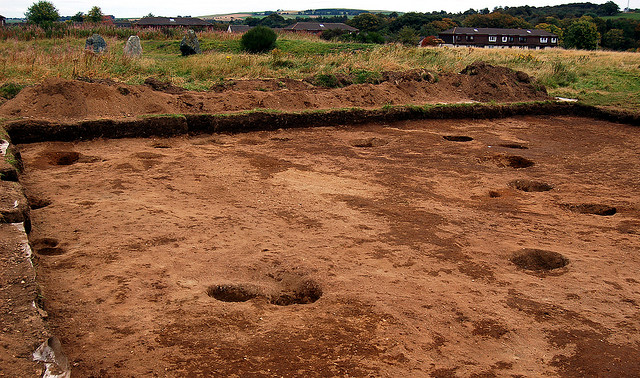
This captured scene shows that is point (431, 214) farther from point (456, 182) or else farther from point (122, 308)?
point (122, 308)

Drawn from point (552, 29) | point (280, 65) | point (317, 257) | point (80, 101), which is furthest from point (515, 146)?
point (552, 29)

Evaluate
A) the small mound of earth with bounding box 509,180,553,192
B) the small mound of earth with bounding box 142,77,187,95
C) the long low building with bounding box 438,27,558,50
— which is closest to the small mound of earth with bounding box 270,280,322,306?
the small mound of earth with bounding box 509,180,553,192

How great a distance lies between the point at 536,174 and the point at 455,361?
5693 mm

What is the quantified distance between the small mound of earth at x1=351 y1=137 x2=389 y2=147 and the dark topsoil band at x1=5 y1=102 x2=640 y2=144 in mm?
1448

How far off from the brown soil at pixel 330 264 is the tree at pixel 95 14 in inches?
2085

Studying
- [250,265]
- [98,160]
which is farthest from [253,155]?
[250,265]

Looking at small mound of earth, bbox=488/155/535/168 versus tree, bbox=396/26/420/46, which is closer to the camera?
small mound of earth, bbox=488/155/535/168

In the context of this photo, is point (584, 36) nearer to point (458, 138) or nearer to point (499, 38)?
point (499, 38)

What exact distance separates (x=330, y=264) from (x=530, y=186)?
4258mm

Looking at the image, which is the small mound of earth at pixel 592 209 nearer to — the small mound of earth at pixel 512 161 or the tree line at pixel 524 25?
the small mound of earth at pixel 512 161

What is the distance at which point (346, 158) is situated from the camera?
9.55 meters

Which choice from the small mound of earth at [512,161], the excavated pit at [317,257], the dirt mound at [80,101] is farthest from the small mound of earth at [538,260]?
the dirt mound at [80,101]

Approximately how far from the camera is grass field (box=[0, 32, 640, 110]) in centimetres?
1502

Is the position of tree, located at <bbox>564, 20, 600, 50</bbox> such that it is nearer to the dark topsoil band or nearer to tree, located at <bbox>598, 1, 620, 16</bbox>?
the dark topsoil band
